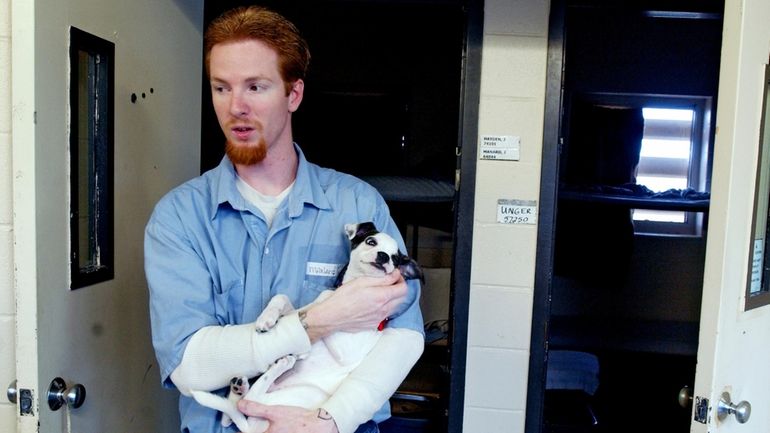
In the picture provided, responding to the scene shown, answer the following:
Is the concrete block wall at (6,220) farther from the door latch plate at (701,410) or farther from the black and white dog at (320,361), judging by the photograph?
the door latch plate at (701,410)

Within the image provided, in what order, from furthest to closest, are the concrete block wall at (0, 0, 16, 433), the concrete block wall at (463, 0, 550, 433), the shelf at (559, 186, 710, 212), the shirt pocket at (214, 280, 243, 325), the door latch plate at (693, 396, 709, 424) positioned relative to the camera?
the shelf at (559, 186, 710, 212) < the concrete block wall at (463, 0, 550, 433) < the concrete block wall at (0, 0, 16, 433) < the shirt pocket at (214, 280, 243, 325) < the door latch plate at (693, 396, 709, 424)

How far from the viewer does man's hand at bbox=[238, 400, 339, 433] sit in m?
1.25

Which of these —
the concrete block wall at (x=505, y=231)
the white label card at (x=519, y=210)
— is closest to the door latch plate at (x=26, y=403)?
the concrete block wall at (x=505, y=231)

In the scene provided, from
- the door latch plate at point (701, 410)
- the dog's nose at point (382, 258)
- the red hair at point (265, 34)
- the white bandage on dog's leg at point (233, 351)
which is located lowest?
the door latch plate at point (701, 410)

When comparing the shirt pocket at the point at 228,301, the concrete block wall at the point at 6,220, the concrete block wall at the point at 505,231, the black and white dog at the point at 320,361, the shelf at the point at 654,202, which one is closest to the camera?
the black and white dog at the point at 320,361

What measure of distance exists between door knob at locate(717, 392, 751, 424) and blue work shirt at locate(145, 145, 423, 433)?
2.08 ft

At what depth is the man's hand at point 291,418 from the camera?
125cm

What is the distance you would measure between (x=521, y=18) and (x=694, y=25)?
3.25 m

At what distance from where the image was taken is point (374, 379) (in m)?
1.32

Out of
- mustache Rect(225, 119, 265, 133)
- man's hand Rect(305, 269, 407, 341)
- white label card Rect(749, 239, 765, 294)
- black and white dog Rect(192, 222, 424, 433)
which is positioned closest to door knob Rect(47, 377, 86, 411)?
black and white dog Rect(192, 222, 424, 433)

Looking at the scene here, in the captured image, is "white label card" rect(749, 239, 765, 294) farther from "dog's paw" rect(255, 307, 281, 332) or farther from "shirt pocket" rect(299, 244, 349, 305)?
"dog's paw" rect(255, 307, 281, 332)

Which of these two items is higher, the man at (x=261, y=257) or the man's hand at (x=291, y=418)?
the man at (x=261, y=257)

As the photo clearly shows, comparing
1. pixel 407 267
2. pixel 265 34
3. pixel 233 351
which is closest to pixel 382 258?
pixel 407 267

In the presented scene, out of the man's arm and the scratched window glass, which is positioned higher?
the scratched window glass
